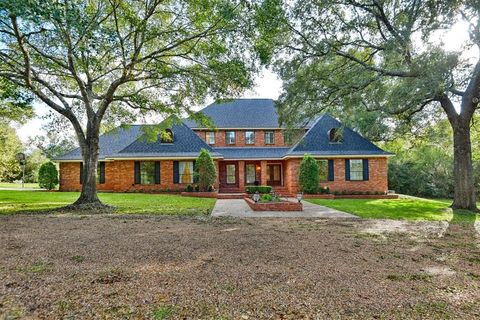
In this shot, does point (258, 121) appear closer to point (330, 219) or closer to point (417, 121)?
point (417, 121)

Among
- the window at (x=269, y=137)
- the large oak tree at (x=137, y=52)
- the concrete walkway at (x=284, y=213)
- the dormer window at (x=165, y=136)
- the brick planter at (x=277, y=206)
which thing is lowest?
the concrete walkway at (x=284, y=213)

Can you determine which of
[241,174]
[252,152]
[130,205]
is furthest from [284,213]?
[252,152]

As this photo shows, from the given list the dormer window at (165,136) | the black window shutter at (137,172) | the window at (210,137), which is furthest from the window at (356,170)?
the black window shutter at (137,172)

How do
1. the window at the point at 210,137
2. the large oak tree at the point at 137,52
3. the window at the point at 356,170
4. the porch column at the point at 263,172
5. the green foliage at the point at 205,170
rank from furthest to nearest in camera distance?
the window at the point at 210,137 → the porch column at the point at 263,172 → the window at the point at 356,170 → the green foliage at the point at 205,170 → the large oak tree at the point at 137,52

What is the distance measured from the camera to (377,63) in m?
14.5

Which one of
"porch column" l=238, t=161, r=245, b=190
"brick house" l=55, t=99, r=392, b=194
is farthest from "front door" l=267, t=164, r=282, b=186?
"porch column" l=238, t=161, r=245, b=190

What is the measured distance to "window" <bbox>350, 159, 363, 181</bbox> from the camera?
20.0 meters

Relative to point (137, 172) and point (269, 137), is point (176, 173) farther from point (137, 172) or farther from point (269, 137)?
point (269, 137)

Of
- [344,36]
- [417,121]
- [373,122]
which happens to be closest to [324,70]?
[344,36]

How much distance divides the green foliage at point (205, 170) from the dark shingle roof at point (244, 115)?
4.96 metres

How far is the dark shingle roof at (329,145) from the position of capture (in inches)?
782

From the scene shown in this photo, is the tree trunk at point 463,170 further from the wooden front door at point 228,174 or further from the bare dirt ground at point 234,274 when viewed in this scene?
the wooden front door at point 228,174

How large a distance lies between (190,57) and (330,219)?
325 inches

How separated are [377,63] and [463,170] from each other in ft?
21.0
